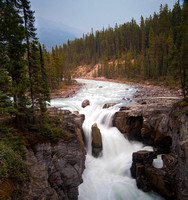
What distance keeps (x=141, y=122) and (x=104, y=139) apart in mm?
5309

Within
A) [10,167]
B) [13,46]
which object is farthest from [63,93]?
[10,167]

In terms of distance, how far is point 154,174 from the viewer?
11.1 metres

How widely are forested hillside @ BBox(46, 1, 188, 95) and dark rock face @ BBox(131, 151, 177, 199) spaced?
25.1 ft

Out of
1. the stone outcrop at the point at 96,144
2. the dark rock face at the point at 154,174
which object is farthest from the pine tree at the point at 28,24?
the dark rock face at the point at 154,174

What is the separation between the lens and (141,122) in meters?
17.1

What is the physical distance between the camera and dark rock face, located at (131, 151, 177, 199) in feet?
35.3

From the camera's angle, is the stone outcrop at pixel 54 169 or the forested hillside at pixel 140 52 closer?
the stone outcrop at pixel 54 169

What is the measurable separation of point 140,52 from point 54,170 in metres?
80.2

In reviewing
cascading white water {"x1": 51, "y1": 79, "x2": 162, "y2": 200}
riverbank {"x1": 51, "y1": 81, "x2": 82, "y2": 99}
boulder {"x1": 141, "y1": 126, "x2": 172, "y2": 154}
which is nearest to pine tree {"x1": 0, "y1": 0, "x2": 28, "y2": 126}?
cascading white water {"x1": 51, "y1": 79, "x2": 162, "y2": 200}

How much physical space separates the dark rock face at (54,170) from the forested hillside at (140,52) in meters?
12.6

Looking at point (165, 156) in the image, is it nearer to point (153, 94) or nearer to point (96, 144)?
point (96, 144)

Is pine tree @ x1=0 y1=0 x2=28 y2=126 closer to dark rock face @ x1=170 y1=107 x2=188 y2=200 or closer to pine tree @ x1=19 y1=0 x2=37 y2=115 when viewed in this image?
pine tree @ x1=19 y1=0 x2=37 y2=115

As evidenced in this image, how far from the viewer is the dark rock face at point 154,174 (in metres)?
10.8

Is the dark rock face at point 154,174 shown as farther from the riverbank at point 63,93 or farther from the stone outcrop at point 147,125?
the riverbank at point 63,93
